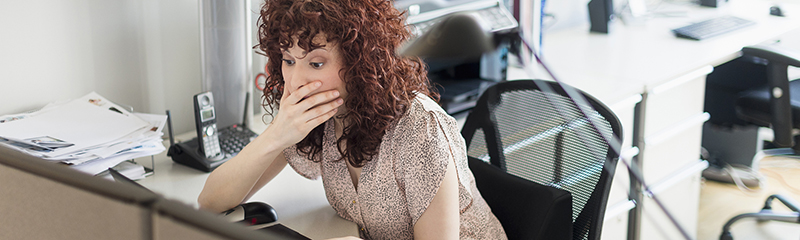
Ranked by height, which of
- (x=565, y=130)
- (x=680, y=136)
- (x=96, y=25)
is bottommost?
(x=680, y=136)

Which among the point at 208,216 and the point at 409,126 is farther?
the point at 409,126

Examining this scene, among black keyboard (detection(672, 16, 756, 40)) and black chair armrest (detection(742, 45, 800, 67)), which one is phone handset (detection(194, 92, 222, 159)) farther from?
black keyboard (detection(672, 16, 756, 40))

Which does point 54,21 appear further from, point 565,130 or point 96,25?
point 565,130

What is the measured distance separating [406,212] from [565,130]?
0.29 m

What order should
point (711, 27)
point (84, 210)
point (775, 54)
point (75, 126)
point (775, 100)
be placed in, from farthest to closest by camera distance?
point (711, 27) < point (775, 100) < point (775, 54) < point (75, 126) < point (84, 210)

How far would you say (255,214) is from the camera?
0.90 metres

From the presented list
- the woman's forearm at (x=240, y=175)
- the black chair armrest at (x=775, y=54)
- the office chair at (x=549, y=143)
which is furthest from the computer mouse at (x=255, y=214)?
the black chair armrest at (x=775, y=54)

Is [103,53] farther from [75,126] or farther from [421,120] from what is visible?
[421,120]

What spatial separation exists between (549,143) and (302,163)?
0.42 metres

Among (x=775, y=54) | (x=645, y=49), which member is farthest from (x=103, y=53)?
(x=775, y=54)

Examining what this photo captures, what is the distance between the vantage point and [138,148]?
1.06 metres

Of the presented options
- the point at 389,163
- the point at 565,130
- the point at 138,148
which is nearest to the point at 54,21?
the point at 138,148

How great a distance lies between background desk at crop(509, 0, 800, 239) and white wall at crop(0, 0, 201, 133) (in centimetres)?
87

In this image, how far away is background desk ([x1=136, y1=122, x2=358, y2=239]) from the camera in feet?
2.99
